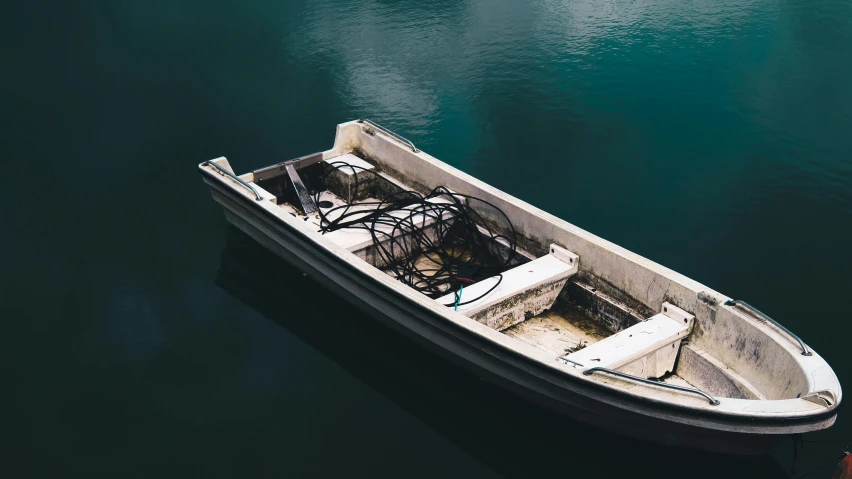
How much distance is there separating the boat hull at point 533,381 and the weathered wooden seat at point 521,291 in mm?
524

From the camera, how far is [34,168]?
16.2 meters

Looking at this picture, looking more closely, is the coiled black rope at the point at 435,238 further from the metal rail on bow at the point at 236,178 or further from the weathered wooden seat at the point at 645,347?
the weathered wooden seat at the point at 645,347

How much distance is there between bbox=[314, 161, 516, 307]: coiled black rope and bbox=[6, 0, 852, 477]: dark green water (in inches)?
42.1

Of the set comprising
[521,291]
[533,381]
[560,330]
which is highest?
[521,291]

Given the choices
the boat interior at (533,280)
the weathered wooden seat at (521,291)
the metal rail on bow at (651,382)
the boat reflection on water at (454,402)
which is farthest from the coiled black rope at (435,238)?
the metal rail on bow at (651,382)

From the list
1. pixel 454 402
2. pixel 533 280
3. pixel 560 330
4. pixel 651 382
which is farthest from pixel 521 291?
pixel 651 382

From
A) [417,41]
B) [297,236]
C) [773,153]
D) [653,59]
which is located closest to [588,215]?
[773,153]

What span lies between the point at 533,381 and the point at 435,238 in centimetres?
357

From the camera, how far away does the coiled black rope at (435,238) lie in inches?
450

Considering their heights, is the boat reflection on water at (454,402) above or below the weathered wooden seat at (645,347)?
below

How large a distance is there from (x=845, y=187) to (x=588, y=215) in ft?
16.7

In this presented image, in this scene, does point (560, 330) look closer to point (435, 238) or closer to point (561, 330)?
point (561, 330)

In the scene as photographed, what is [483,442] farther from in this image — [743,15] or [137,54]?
[743,15]

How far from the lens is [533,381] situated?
9.16 meters
